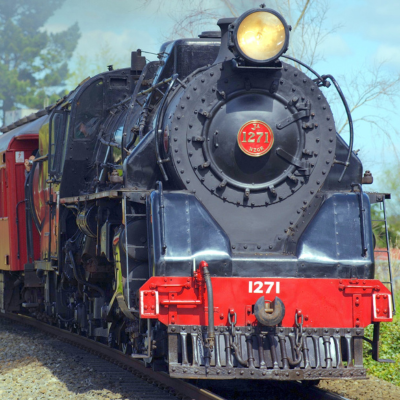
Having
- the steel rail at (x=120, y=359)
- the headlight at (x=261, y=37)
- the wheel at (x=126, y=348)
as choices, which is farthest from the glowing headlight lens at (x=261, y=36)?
the wheel at (x=126, y=348)

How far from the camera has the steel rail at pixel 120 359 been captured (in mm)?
5605

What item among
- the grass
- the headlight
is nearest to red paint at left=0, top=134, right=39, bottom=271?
the grass

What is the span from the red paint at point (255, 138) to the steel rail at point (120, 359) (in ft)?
6.64

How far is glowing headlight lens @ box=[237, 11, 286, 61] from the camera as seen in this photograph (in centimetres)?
570

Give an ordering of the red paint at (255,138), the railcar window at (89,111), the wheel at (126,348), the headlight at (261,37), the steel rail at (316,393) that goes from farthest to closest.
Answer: the railcar window at (89,111)
the wheel at (126,348)
the red paint at (255,138)
the headlight at (261,37)
the steel rail at (316,393)

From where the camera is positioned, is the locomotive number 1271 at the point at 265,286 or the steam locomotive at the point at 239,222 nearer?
the steam locomotive at the point at 239,222

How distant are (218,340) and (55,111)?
379 cm

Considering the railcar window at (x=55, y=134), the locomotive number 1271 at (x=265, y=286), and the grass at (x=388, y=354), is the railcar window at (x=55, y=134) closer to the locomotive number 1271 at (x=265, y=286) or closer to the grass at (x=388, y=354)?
the locomotive number 1271 at (x=265, y=286)

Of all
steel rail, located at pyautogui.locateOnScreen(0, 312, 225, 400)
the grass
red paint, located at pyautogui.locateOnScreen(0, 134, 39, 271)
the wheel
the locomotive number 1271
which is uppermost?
red paint, located at pyautogui.locateOnScreen(0, 134, 39, 271)

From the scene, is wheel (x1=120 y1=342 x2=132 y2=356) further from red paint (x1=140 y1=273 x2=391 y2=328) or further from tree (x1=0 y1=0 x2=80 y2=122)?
tree (x1=0 y1=0 x2=80 y2=122)

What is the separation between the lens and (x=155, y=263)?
5.39 m

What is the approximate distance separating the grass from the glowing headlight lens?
11.7ft

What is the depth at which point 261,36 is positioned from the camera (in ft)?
18.8

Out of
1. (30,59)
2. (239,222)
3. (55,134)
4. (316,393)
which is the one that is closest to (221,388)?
(316,393)
